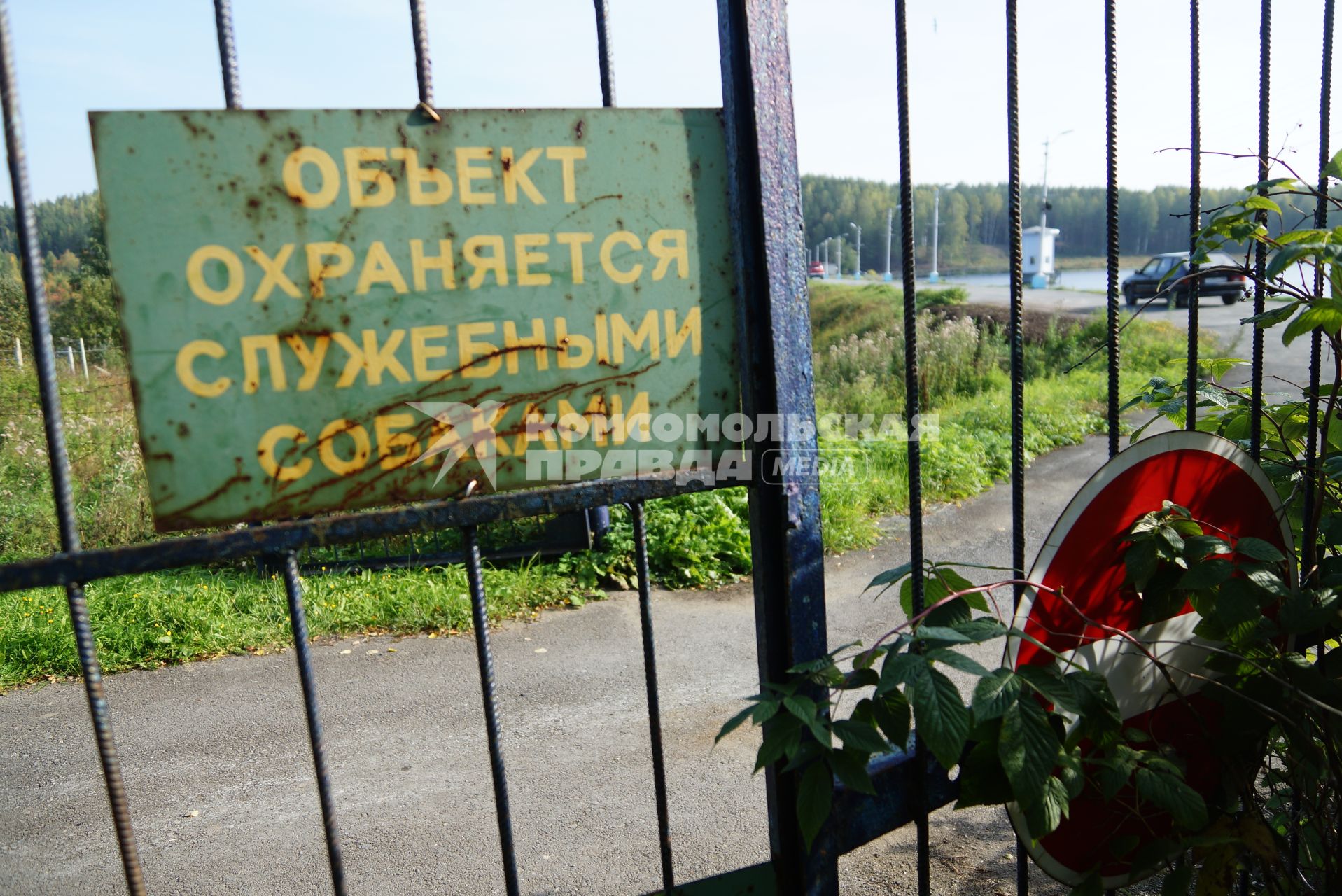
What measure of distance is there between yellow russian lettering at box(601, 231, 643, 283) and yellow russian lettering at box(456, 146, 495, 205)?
7.8 inches

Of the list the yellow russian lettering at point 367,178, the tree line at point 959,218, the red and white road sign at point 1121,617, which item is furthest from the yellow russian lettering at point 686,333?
the tree line at point 959,218

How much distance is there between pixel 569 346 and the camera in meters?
1.45

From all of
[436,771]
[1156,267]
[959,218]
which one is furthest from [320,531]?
[959,218]

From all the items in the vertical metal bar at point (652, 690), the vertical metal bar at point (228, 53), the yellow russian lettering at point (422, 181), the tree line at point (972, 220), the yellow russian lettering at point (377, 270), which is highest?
the tree line at point (972, 220)

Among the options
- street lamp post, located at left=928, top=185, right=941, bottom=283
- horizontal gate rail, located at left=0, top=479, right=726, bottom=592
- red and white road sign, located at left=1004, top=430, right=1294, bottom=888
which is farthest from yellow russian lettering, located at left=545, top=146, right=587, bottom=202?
street lamp post, located at left=928, top=185, right=941, bottom=283

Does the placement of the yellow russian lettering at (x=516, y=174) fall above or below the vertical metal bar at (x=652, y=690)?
above

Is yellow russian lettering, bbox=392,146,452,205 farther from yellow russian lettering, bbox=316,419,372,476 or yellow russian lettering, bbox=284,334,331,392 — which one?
yellow russian lettering, bbox=316,419,372,476

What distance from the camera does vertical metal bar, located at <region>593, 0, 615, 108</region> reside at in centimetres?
147

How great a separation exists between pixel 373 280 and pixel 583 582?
5.34m

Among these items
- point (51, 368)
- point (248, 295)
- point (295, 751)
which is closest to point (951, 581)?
point (248, 295)

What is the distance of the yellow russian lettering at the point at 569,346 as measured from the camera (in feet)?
4.73

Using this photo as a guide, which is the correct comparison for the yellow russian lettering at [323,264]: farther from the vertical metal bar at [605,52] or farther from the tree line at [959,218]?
the tree line at [959,218]

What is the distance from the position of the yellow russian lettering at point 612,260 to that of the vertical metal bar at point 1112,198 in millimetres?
1003

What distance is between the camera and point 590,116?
1.42 metres
